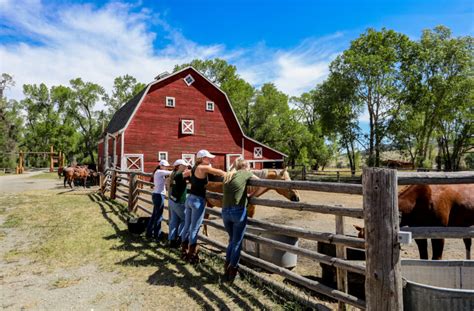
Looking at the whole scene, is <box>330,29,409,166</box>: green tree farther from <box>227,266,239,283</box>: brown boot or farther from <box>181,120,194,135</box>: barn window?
<box>227,266,239,283</box>: brown boot

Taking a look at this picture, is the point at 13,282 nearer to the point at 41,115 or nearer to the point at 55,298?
the point at 55,298

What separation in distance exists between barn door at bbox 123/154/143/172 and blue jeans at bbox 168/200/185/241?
54.4 feet

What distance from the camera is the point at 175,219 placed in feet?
21.0

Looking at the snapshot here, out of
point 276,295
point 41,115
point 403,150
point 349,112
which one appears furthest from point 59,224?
point 41,115

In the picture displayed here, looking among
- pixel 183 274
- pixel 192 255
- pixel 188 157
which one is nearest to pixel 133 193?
pixel 192 255

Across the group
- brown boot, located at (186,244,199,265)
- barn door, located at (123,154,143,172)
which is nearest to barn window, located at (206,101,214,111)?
barn door, located at (123,154,143,172)

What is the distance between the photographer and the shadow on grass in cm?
413

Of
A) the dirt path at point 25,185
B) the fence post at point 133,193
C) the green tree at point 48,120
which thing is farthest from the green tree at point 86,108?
the fence post at point 133,193

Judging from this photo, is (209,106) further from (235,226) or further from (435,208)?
(435,208)

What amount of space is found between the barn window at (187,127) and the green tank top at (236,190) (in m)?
20.4

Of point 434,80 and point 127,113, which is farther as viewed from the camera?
point 434,80

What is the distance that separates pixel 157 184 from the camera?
7.20m

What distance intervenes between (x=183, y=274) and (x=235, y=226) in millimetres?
1402

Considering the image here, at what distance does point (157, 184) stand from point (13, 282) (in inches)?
128
